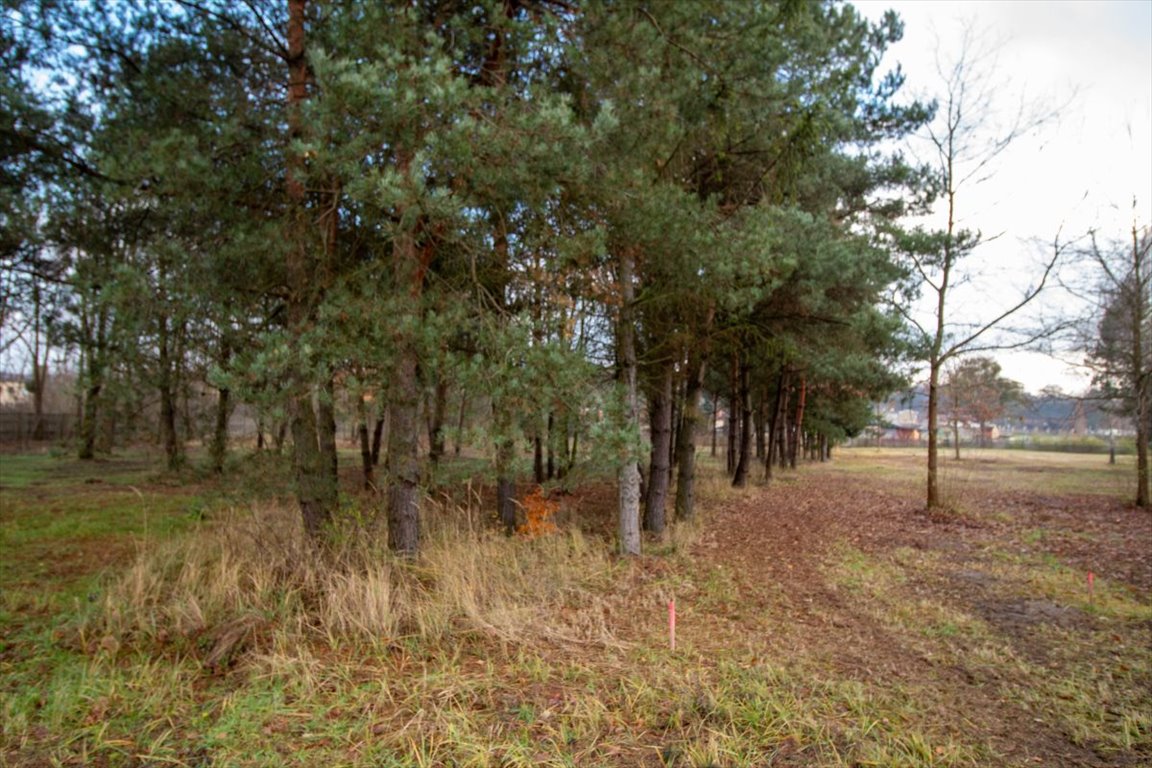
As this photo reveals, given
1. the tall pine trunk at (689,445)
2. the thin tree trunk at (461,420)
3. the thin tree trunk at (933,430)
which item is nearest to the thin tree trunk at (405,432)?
the thin tree trunk at (461,420)

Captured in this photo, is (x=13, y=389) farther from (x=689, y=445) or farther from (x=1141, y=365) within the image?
(x=1141, y=365)

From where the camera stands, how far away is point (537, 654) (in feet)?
16.1

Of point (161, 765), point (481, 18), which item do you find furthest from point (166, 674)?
point (481, 18)

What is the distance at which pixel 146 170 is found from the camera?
224 inches

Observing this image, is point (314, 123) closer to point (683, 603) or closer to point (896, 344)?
point (683, 603)

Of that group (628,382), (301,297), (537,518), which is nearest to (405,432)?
(301,297)

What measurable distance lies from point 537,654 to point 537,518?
4649mm

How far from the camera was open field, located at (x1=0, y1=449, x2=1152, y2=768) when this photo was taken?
367 centimetres

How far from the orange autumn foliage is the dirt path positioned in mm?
2091

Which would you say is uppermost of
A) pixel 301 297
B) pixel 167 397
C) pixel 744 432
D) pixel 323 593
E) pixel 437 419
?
pixel 301 297

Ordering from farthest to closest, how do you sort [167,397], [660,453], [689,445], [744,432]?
1. [744,432]
2. [689,445]
3. [660,453]
4. [167,397]

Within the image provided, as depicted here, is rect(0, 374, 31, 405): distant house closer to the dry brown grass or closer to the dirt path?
the dry brown grass

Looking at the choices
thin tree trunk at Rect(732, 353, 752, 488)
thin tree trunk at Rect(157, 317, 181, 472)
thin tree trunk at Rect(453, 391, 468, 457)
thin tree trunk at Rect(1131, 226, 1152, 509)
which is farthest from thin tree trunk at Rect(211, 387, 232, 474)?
thin tree trunk at Rect(1131, 226, 1152, 509)

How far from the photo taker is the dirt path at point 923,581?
170 inches
